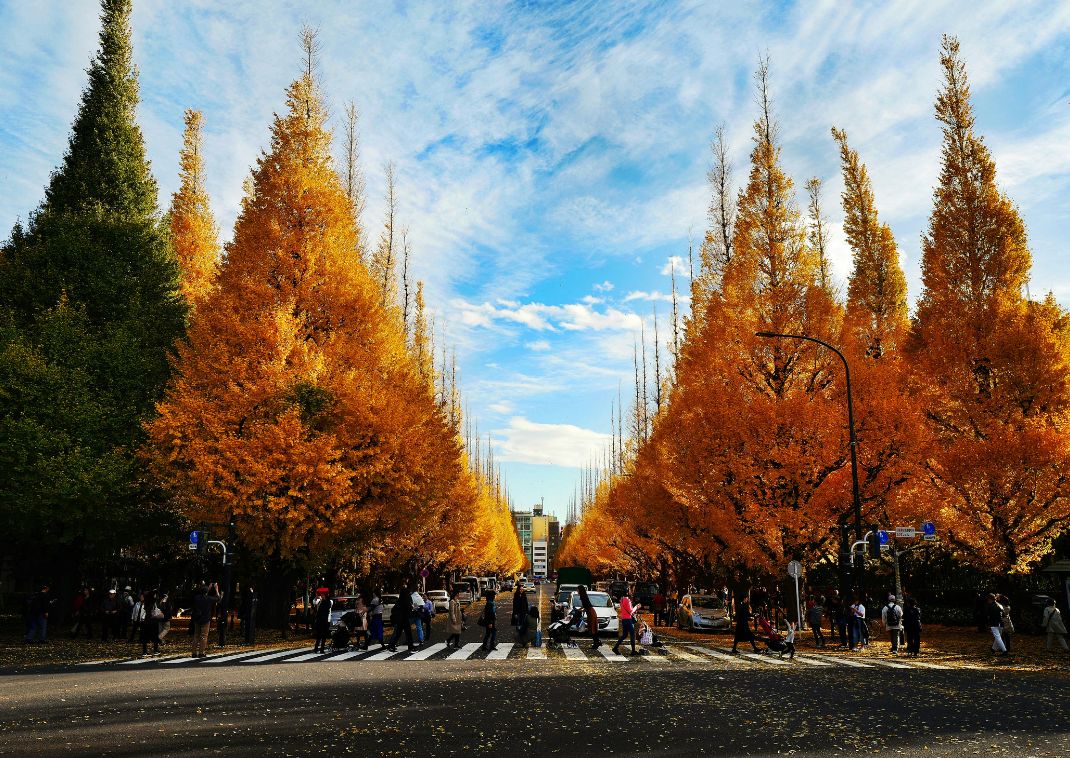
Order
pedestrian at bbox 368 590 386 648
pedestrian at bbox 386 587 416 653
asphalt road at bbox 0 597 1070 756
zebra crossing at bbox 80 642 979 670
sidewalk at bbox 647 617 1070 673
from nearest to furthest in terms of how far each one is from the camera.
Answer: asphalt road at bbox 0 597 1070 756 < zebra crossing at bbox 80 642 979 670 < sidewalk at bbox 647 617 1070 673 < pedestrian at bbox 386 587 416 653 < pedestrian at bbox 368 590 386 648

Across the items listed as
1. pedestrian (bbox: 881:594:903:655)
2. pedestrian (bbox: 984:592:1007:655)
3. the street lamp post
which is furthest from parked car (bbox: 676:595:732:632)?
pedestrian (bbox: 984:592:1007:655)

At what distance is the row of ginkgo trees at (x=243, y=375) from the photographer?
69.9ft

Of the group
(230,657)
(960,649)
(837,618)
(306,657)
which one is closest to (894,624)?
(960,649)

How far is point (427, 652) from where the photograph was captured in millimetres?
20094

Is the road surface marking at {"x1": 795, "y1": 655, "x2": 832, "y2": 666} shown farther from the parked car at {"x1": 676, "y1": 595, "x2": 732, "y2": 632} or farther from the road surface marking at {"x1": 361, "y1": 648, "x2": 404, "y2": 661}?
the road surface marking at {"x1": 361, "y1": 648, "x2": 404, "y2": 661}

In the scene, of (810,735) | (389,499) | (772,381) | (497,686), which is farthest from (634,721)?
(772,381)

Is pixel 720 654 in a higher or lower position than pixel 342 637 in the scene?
lower

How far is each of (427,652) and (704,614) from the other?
13524mm

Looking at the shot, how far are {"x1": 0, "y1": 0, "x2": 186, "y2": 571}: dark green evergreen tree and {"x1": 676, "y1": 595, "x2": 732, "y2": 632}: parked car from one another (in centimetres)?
2105

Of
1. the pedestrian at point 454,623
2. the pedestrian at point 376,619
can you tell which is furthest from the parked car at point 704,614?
the pedestrian at point 376,619

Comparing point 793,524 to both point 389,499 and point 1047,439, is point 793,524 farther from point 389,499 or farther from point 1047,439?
point 389,499

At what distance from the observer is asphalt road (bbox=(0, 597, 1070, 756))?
784cm

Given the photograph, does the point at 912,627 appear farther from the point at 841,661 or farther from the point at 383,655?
the point at 383,655

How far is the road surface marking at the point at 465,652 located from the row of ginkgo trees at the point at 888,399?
884 centimetres
